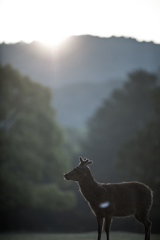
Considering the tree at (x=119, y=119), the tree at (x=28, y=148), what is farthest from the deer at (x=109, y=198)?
the tree at (x=119, y=119)

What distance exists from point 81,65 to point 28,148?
43.5ft

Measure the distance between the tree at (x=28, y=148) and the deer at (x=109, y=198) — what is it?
1083cm

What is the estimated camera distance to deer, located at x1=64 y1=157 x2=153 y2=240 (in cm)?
671

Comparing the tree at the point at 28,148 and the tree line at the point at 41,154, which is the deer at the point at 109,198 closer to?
the tree line at the point at 41,154

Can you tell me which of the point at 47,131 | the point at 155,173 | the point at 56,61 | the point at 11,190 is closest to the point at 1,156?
the point at 11,190

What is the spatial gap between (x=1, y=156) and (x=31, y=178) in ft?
6.58

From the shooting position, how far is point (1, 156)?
17562mm

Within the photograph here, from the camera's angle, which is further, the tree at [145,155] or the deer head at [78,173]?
the tree at [145,155]

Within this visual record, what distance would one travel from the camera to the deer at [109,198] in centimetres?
671

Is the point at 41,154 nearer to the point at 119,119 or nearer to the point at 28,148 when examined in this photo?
the point at 28,148

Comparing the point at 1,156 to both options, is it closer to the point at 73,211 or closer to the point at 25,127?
the point at 25,127

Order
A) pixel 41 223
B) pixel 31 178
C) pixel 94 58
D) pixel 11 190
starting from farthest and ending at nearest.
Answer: pixel 94 58
pixel 41 223
pixel 31 178
pixel 11 190

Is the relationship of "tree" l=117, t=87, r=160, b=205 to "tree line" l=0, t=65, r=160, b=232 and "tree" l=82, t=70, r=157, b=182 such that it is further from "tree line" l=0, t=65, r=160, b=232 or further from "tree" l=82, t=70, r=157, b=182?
"tree" l=82, t=70, r=157, b=182

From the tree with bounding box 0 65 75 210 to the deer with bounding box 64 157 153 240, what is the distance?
1083 cm
